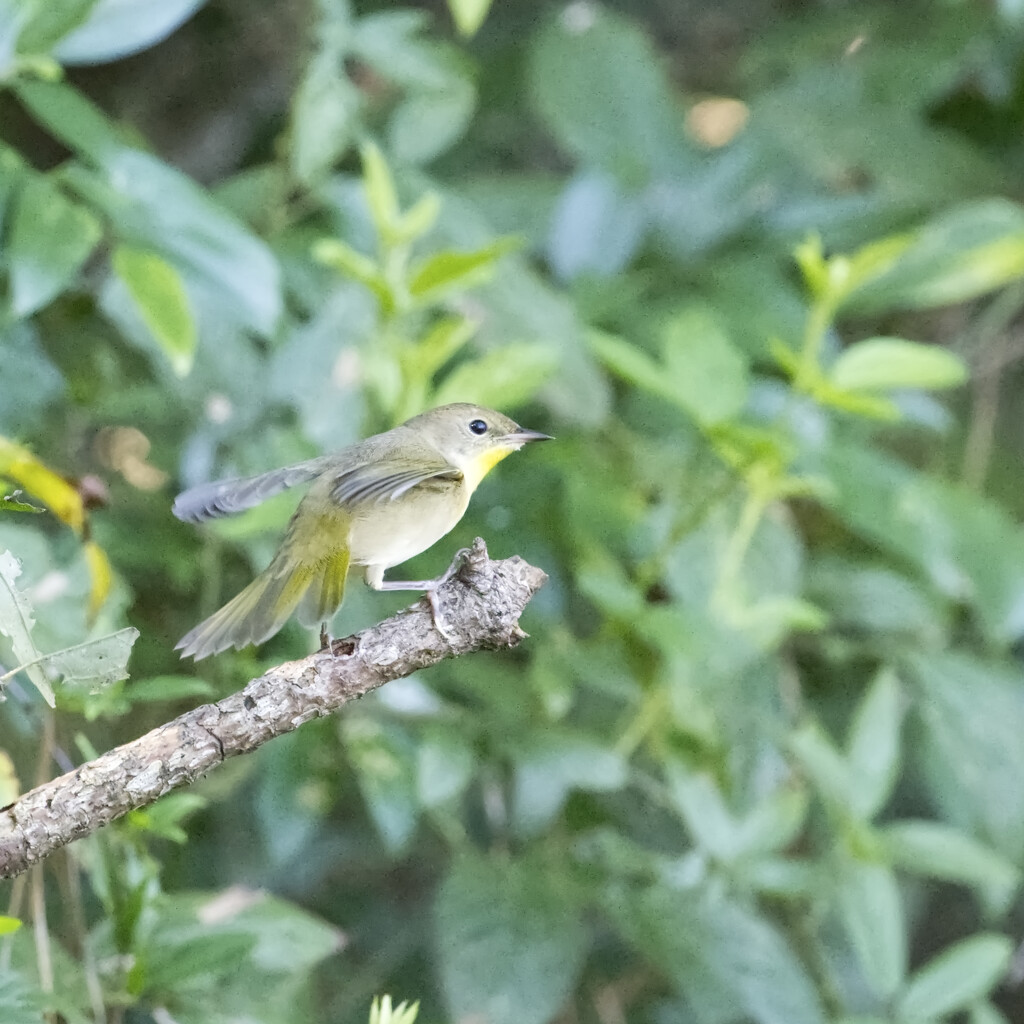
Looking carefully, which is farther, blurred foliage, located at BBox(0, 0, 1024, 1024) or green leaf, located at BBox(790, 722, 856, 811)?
green leaf, located at BBox(790, 722, 856, 811)

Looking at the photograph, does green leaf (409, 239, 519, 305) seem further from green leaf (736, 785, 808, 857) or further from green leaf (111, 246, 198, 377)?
green leaf (736, 785, 808, 857)

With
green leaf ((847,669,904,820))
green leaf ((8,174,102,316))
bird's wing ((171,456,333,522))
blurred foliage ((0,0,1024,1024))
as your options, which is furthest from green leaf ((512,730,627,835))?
green leaf ((8,174,102,316))

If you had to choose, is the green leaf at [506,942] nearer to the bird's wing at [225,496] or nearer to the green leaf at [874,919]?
the green leaf at [874,919]

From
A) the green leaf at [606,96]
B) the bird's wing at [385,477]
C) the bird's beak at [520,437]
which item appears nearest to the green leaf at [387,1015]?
the bird's wing at [385,477]

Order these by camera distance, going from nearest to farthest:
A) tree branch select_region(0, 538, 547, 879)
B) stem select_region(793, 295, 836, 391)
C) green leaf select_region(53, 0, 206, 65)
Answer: tree branch select_region(0, 538, 547, 879) < green leaf select_region(53, 0, 206, 65) < stem select_region(793, 295, 836, 391)

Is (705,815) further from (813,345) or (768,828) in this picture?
(813,345)

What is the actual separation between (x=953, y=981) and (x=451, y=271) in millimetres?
823

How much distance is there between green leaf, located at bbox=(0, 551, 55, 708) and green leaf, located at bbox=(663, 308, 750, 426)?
27.1 inches

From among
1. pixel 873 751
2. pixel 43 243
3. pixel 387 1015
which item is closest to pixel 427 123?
pixel 43 243

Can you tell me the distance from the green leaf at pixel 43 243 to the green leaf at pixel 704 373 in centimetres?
52

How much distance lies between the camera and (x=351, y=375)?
1149 mm

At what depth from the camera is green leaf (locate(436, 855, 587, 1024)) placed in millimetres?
1150

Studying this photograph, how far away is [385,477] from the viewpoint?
70 centimetres

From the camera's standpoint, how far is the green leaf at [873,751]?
1202 mm
